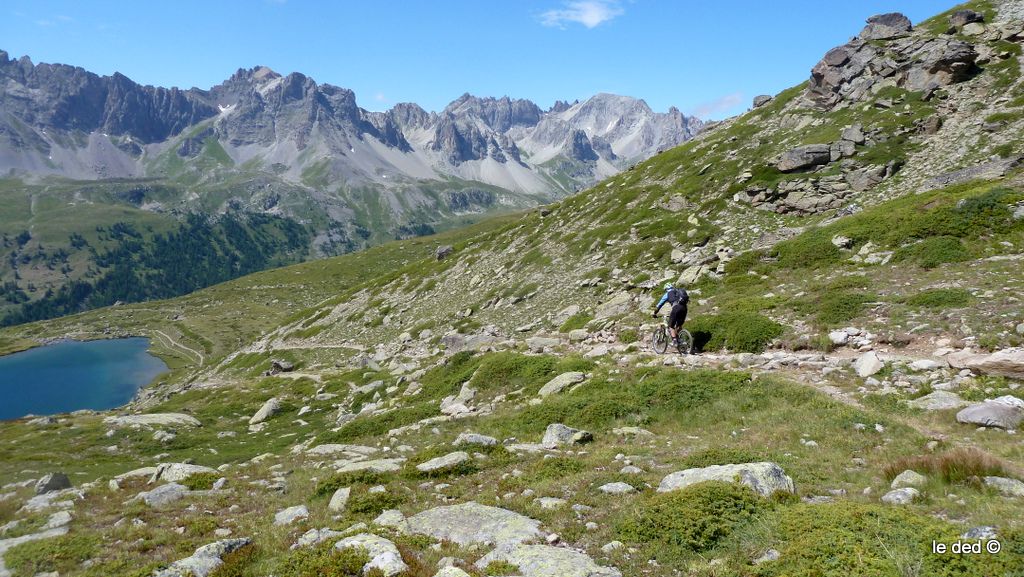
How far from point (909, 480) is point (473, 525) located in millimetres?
8912

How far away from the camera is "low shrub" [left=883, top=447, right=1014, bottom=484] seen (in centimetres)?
958

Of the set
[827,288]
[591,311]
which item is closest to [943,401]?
[827,288]

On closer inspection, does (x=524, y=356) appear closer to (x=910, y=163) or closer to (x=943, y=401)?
(x=943, y=401)

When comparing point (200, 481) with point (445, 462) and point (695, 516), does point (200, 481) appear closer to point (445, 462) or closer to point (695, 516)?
point (445, 462)

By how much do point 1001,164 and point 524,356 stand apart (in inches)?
1362

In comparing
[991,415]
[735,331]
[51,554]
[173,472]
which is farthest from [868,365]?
[173,472]

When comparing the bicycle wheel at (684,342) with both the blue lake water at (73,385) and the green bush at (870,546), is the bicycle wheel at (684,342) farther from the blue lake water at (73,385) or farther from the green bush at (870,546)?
the blue lake water at (73,385)

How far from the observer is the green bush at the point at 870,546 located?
6898 millimetres

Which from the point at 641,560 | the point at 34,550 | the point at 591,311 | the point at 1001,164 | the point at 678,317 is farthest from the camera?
the point at 591,311

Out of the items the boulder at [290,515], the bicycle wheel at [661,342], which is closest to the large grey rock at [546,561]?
the boulder at [290,515]

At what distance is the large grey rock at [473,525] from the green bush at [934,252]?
2613 cm

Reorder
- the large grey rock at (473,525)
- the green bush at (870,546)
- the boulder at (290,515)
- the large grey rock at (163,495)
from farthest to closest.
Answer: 1. the large grey rock at (163,495)
2. the boulder at (290,515)
3. the large grey rock at (473,525)
4. the green bush at (870,546)

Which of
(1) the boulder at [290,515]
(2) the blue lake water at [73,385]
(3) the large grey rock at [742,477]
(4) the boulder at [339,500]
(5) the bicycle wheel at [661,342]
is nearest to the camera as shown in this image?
(3) the large grey rock at [742,477]

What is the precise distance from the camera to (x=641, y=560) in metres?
8.88
